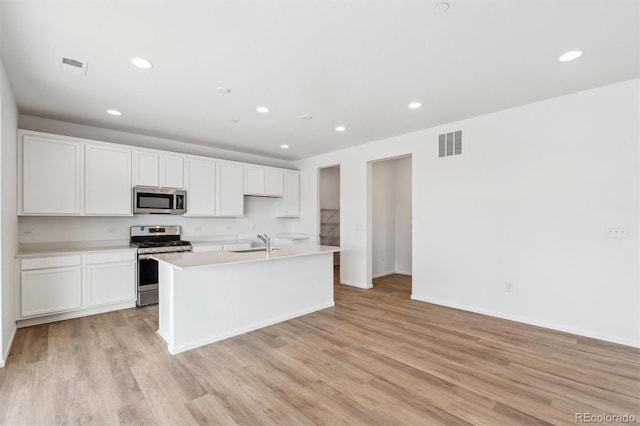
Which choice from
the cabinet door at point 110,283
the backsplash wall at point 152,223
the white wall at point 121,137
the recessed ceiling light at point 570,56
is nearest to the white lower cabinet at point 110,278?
the cabinet door at point 110,283

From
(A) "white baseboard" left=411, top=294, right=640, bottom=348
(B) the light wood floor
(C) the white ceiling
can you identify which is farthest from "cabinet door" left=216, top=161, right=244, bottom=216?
(A) "white baseboard" left=411, top=294, right=640, bottom=348

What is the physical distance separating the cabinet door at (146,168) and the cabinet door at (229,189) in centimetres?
103

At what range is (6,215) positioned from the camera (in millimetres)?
2756

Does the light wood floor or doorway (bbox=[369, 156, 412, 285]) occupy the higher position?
doorway (bbox=[369, 156, 412, 285])

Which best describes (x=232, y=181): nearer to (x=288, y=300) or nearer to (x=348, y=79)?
(x=288, y=300)

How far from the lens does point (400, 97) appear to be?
3.25 m

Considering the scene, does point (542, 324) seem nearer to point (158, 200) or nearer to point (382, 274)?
point (382, 274)

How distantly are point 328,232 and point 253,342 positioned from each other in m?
5.13

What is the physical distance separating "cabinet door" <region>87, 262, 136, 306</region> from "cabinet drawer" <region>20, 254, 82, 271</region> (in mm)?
176

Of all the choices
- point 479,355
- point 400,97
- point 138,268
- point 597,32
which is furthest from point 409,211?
point 138,268

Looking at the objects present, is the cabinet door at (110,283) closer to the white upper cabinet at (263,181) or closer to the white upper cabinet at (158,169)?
the white upper cabinet at (158,169)

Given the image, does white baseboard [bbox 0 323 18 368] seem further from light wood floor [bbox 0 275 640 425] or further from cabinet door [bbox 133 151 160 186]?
cabinet door [bbox 133 151 160 186]

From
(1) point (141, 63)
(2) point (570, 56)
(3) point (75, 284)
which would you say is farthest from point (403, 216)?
(3) point (75, 284)

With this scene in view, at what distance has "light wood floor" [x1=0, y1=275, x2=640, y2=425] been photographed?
1919mm
